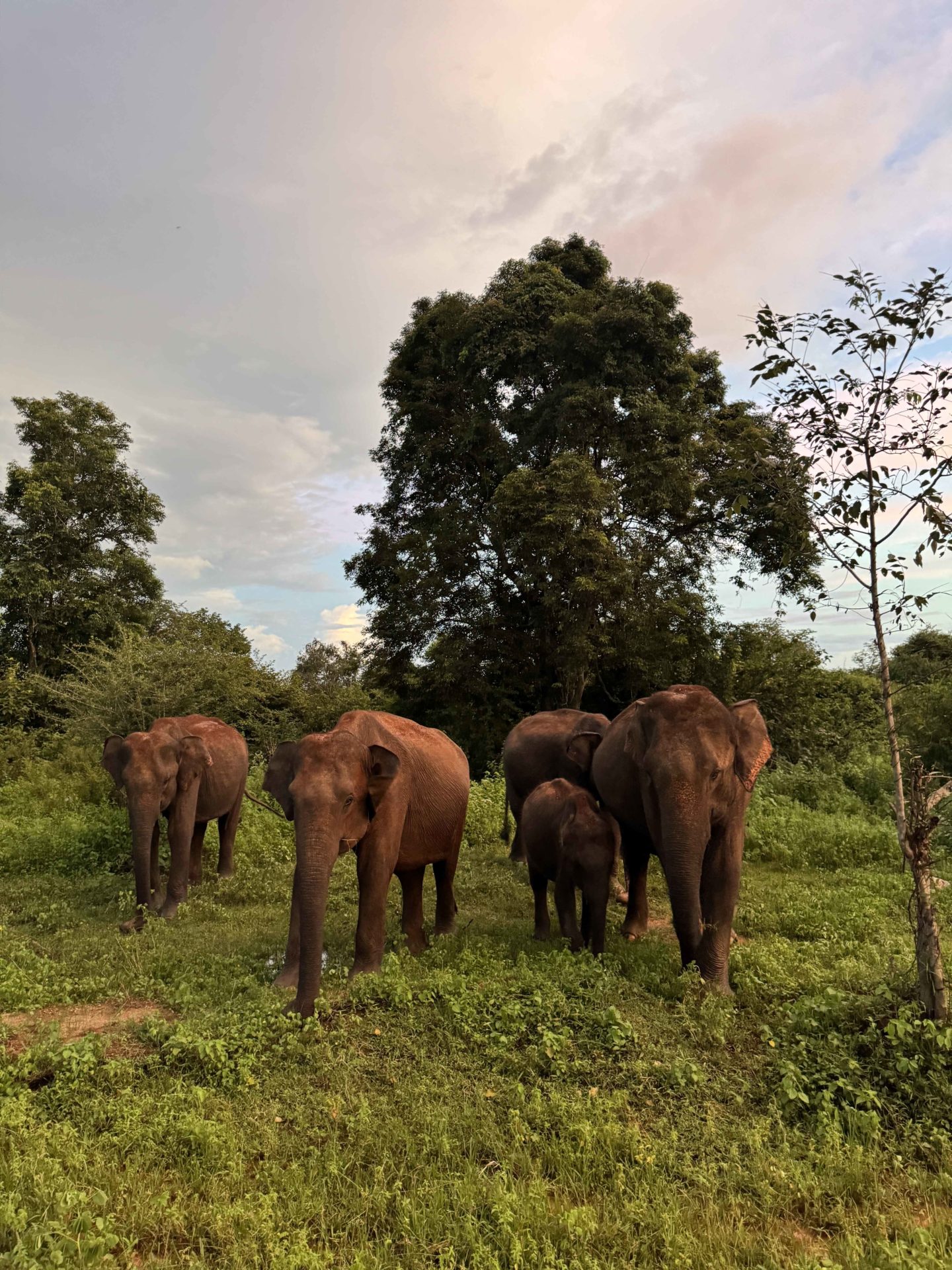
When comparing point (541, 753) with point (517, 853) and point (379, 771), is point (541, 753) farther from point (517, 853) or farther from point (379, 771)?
point (379, 771)

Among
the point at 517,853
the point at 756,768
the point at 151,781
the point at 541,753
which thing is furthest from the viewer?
the point at 517,853

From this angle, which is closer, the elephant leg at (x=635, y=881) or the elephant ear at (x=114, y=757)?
the elephant leg at (x=635, y=881)

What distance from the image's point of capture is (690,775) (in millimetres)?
6539

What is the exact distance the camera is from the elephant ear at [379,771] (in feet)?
22.1

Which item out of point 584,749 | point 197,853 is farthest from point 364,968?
point 197,853

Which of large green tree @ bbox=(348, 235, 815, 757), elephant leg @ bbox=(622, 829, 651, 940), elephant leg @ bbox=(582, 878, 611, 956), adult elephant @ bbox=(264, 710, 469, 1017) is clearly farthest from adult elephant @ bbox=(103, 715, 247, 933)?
large green tree @ bbox=(348, 235, 815, 757)

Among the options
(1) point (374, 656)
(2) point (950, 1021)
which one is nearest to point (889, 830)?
(2) point (950, 1021)

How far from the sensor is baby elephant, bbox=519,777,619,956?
24.5ft

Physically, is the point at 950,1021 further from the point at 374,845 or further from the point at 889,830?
the point at 889,830

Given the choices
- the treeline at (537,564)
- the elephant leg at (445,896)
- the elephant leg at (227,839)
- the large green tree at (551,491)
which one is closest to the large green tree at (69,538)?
the treeline at (537,564)

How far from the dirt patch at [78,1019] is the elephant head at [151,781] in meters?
2.76

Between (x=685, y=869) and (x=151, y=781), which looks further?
(x=151, y=781)

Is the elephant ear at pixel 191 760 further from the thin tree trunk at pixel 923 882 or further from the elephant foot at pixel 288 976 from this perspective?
the thin tree trunk at pixel 923 882

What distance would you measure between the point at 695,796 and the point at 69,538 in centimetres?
2882
